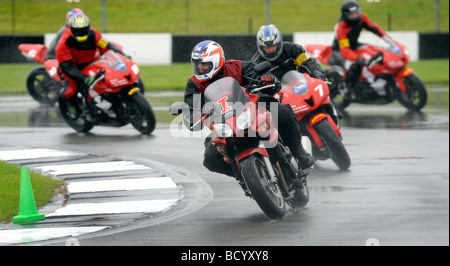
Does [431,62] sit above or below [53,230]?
below

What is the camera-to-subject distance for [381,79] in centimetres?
1734

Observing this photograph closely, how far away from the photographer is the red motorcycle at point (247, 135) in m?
7.99

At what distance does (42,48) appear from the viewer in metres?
18.0

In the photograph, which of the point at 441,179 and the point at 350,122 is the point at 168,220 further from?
the point at 350,122

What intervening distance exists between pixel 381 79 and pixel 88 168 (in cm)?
758

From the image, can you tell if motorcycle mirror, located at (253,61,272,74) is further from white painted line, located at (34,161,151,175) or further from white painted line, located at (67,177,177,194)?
white painted line, located at (34,161,151,175)

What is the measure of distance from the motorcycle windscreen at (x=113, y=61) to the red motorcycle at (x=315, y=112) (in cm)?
401

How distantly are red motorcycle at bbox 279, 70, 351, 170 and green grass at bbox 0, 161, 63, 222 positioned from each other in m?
2.69

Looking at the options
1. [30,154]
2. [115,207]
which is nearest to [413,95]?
[30,154]

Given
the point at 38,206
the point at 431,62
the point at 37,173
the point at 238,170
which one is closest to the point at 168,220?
the point at 238,170

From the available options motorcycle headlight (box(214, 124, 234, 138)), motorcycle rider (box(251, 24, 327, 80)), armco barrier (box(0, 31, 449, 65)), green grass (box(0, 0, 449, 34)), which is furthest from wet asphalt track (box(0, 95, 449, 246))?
green grass (box(0, 0, 449, 34))

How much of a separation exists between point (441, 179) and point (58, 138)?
593cm

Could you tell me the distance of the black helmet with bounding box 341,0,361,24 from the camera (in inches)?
659
